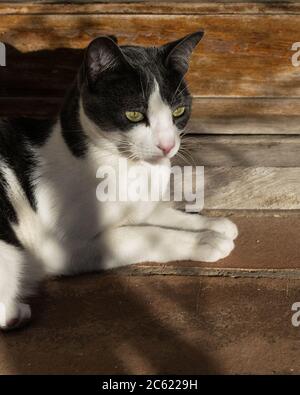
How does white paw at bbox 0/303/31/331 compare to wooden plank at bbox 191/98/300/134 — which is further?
wooden plank at bbox 191/98/300/134

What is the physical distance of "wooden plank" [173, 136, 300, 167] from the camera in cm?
344

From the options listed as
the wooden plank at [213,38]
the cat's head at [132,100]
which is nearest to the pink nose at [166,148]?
the cat's head at [132,100]

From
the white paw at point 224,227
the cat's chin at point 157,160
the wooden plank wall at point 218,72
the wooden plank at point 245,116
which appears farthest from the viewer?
the wooden plank at point 245,116

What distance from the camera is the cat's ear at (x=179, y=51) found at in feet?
8.92

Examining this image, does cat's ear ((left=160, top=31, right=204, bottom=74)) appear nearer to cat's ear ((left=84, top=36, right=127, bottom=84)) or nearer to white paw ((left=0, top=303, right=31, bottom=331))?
cat's ear ((left=84, top=36, right=127, bottom=84))

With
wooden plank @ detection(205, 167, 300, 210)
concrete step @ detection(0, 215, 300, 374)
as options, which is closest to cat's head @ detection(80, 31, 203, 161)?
concrete step @ detection(0, 215, 300, 374)

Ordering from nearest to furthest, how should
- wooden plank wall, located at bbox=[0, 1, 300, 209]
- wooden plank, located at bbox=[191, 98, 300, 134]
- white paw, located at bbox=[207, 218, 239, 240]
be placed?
white paw, located at bbox=[207, 218, 239, 240], wooden plank wall, located at bbox=[0, 1, 300, 209], wooden plank, located at bbox=[191, 98, 300, 134]

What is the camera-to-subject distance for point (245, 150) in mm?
3469

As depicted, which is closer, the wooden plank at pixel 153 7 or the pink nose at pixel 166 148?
the pink nose at pixel 166 148

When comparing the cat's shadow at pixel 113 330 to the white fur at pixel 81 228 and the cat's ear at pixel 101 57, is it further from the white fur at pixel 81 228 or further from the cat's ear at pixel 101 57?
the cat's ear at pixel 101 57

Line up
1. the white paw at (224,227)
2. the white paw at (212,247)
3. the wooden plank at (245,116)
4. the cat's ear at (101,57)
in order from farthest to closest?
the wooden plank at (245,116), the white paw at (224,227), the white paw at (212,247), the cat's ear at (101,57)

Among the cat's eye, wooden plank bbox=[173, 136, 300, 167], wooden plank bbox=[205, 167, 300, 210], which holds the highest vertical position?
wooden plank bbox=[173, 136, 300, 167]

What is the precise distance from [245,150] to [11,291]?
148cm

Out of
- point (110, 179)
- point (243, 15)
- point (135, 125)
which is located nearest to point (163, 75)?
point (135, 125)
